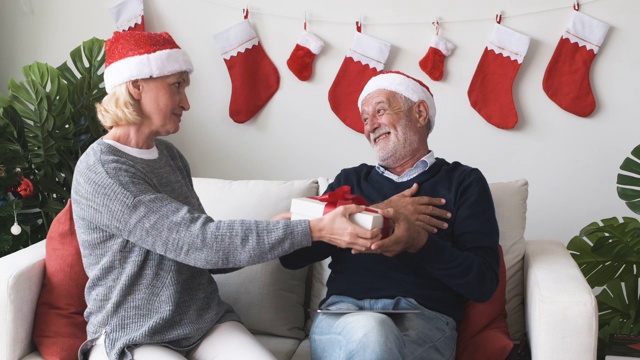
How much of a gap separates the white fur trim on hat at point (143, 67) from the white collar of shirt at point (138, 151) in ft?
0.48

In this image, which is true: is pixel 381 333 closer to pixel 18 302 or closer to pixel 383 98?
pixel 383 98

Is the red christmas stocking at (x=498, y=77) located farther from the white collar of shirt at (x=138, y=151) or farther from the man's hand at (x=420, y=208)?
the white collar of shirt at (x=138, y=151)

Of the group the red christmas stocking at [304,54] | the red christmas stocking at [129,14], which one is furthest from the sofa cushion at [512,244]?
the red christmas stocking at [129,14]

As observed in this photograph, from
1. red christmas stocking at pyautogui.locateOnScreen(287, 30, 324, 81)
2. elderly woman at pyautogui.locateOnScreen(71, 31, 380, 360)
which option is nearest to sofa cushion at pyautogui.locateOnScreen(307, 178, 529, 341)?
elderly woman at pyautogui.locateOnScreen(71, 31, 380, 360)

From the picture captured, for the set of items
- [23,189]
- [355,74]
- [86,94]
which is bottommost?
[23,189]

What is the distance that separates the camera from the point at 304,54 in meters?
3.32

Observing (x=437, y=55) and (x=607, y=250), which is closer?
(x=607, y=250)

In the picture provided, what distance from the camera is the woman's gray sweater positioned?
6.21 ft

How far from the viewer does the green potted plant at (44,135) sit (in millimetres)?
2898

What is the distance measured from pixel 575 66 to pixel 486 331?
1.29 m

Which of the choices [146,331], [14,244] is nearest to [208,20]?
[14,244]

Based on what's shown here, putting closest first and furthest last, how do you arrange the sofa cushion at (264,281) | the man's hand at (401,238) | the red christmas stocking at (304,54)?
the man's hand at (401,238) → the sofa cushion at (264,281) → the red christmas stocking at (304,54)

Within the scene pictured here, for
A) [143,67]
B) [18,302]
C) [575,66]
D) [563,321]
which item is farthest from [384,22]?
[18,302]

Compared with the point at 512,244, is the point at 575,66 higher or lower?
higher
